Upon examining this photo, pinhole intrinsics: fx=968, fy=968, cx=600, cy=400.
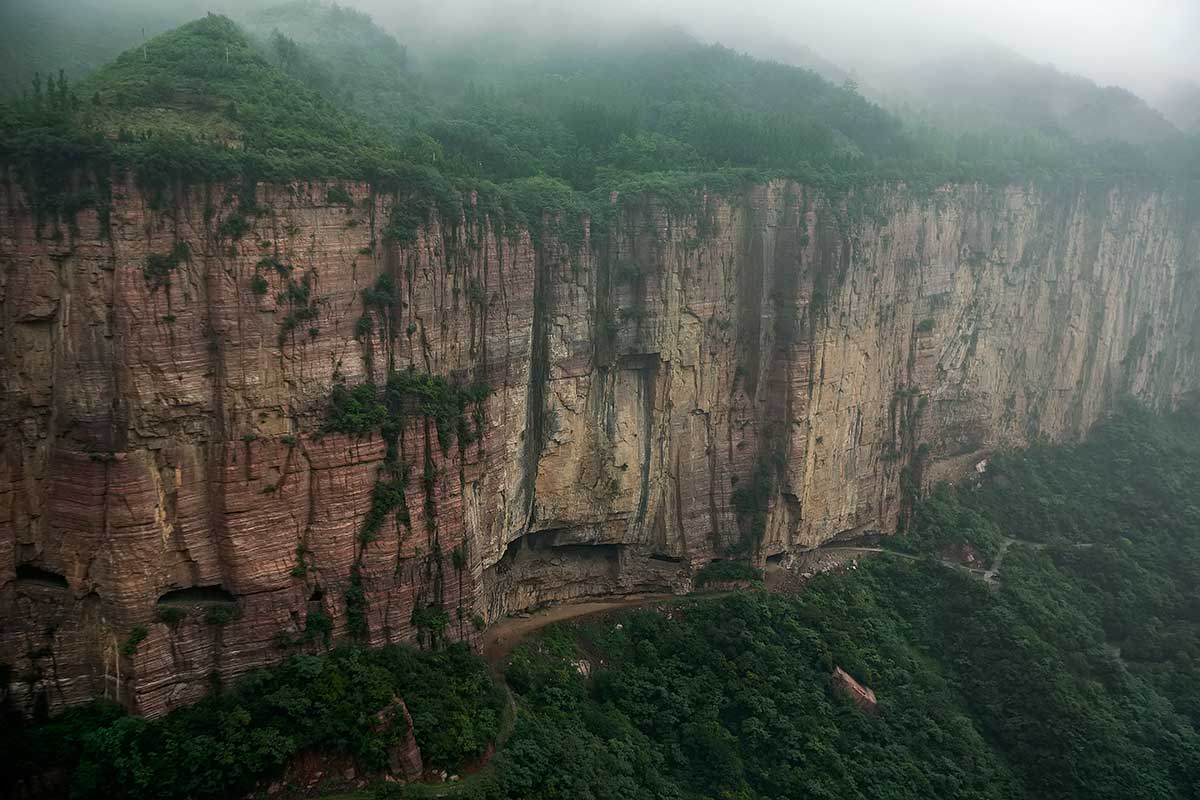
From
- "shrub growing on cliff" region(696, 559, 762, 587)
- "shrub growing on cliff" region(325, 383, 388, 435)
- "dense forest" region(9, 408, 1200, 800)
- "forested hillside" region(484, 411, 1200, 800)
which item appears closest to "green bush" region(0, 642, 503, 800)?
"dense forest" region(9, 408, 1200, 800)

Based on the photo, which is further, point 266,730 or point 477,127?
point 477,127

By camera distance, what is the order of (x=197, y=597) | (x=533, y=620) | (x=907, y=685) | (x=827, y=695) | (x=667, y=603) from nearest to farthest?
(x=197, y=597) < (x=827, y=695) < (x=533, y=620) < (x=907, y=685) < (x=667, y=603)

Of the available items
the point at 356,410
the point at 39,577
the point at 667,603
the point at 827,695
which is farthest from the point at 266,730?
the point at 827,695

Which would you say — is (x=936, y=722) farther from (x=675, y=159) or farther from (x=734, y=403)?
(x=675, y=159)

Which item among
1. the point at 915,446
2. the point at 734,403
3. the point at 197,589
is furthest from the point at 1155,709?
the point at 197,589

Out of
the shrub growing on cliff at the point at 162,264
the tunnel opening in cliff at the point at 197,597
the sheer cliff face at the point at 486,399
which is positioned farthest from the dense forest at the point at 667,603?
the tunnel opening in cliff at the point at 197,597

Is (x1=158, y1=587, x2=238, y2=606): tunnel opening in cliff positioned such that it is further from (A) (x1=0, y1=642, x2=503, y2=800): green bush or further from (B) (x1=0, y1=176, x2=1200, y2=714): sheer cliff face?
(A) (x1=0, y1=642, x2=503, y2=800): green bush

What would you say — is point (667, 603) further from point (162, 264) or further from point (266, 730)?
point (162, 264)
